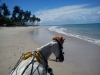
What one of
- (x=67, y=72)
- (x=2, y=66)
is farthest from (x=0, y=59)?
(x=67, y=72)

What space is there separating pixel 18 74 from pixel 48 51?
3.19ft

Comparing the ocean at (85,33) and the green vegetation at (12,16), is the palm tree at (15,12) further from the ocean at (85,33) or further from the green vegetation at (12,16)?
the ocean at (85,33)

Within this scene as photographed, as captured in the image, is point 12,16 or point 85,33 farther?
point 12,16

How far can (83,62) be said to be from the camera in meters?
5.64

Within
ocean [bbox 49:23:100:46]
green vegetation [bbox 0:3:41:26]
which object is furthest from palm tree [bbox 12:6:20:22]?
ocean [bbox 49:23:100:46]

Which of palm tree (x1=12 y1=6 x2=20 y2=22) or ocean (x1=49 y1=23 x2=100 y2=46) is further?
palm tree (x1=12 y1=6 x2=20 y2=22)

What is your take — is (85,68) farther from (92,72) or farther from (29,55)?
(29,55)

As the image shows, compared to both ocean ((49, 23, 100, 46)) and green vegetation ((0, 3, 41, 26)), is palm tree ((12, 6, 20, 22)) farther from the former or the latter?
ocean ((49, 23, 100, 46))

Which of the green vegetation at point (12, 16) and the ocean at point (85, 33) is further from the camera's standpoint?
the green vegetation at point (12, 16)

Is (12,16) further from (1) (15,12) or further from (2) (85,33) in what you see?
(2) (85,33)

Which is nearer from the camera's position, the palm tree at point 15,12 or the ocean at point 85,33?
the ocean at point 85,33

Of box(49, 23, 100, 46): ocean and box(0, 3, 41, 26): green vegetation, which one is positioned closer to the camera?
box(49, 23, 100, 46): ocean

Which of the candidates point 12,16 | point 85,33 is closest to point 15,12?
point 12,16

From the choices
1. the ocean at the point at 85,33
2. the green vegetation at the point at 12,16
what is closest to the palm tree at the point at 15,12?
the green vegetation at the point at 12,16
